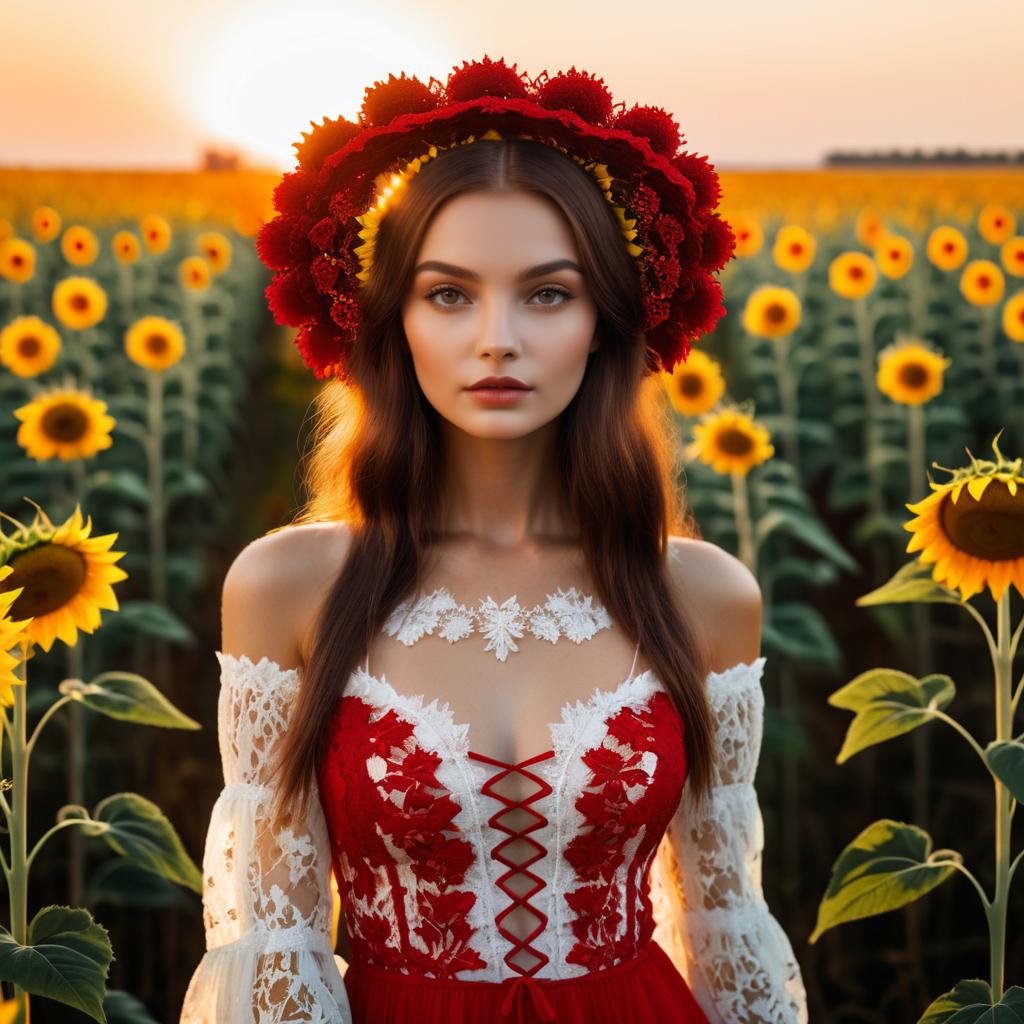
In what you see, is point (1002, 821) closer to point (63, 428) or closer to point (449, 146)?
point (449, 146)

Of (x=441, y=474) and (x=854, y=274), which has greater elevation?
(x=854, y=274)

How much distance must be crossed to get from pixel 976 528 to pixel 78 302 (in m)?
4.01

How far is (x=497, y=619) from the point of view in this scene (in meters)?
2.11

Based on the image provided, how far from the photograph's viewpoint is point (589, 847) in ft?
6.58

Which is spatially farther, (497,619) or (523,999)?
(497,619)

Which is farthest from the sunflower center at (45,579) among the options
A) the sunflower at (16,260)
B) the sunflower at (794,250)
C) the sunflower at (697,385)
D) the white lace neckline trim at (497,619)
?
the sunflower at (794,250)

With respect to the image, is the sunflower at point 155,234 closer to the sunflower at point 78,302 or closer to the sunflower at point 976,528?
the sunflower at point 78,302

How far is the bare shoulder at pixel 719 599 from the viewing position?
2264 millimetres

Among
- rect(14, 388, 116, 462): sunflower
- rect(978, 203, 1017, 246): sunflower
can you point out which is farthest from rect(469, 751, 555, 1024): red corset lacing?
rect(978, 203, 1017, 246): sunflower

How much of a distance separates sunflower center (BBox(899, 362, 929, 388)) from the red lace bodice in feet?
11.3

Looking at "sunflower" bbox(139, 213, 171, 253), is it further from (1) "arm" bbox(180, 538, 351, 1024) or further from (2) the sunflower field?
(1) "arm" bbox(180, 538, 351, 1024)

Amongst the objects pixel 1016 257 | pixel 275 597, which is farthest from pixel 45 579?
pixel 1016 257

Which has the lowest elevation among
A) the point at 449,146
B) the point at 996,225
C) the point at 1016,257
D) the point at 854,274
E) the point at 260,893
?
the point at 260,893

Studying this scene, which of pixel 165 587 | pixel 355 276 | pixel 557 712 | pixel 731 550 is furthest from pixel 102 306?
pixel 557 712
